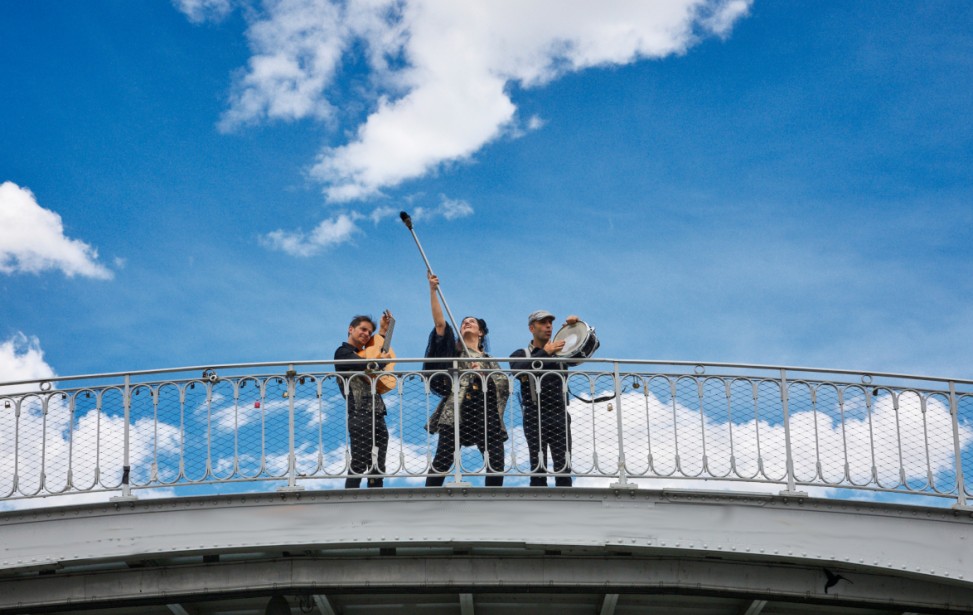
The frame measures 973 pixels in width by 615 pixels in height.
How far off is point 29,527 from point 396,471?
329cm

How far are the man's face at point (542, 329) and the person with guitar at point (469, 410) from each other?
1.80ft

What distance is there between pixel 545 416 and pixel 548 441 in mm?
226

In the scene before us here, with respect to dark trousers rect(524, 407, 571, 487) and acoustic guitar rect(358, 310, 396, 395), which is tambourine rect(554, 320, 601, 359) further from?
acoustic guitar rect(358, 310, 396, 395)

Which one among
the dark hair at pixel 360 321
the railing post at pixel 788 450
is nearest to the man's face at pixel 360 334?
the dark hair at pixel 360 321

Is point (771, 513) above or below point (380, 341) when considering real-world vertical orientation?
below

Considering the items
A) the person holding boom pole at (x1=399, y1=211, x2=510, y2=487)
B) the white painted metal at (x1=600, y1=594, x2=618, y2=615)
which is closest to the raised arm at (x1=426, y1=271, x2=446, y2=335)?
the person holding boom pole at (x1=399, y1=211, x2=510, y2=487)

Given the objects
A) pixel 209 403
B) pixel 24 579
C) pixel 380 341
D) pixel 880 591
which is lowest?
pixel 880 591

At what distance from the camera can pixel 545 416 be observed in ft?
37.4

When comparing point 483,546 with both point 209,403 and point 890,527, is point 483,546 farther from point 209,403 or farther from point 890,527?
point 890,527

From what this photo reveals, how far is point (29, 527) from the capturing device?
11266 mm

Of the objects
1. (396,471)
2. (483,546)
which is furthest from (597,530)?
(396,471)

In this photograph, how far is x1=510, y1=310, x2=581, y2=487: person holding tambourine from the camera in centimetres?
1124

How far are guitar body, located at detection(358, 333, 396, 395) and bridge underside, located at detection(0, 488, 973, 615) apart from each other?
39.3 inches

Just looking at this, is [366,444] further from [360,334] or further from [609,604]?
[609,604]
